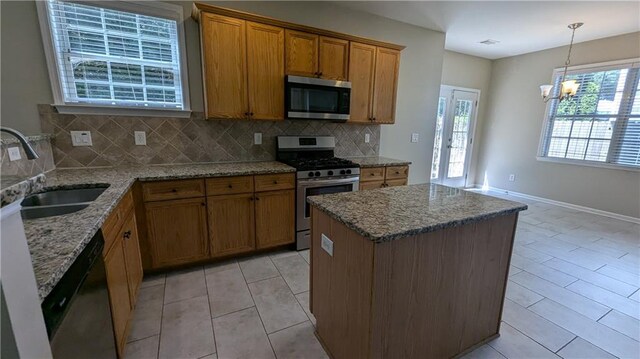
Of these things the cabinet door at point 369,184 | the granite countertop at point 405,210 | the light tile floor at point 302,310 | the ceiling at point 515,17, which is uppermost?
the ceiling at point 515,17

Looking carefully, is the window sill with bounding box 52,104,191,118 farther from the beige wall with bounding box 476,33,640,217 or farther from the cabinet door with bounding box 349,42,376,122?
the beige wall with bounding box 476,33,640,217

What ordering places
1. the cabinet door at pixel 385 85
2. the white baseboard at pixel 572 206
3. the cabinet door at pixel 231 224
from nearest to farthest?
the cabinet door at pixel 231 224
the cabinet door at pixel 385 85
the white baseboard at pixel 572 206

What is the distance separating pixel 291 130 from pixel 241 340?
218cm

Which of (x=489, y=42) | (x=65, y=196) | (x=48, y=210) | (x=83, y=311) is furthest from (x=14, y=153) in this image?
(x=489, y=42)

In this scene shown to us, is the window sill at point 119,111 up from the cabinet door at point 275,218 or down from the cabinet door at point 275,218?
up

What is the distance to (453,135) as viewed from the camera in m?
A: 5.54

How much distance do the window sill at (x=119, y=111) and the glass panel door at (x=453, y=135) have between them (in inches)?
178

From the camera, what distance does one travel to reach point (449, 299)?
1454 millimetres

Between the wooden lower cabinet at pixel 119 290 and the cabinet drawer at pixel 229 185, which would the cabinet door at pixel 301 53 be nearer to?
the cabinet drawer at pixel 229 185

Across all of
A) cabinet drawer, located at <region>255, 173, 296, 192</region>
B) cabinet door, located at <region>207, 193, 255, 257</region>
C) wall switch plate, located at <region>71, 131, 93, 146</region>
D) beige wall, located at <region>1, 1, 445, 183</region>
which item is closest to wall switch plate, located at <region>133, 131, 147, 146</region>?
wall switch plate, located at <region>71, 131, 93, 146</region>

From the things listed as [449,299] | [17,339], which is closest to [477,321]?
[449,299]

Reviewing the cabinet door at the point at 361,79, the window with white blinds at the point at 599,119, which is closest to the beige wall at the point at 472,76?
the window with white blinds at the point at 599,119

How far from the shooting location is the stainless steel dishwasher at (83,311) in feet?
2.52

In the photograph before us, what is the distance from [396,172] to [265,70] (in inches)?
75.1
